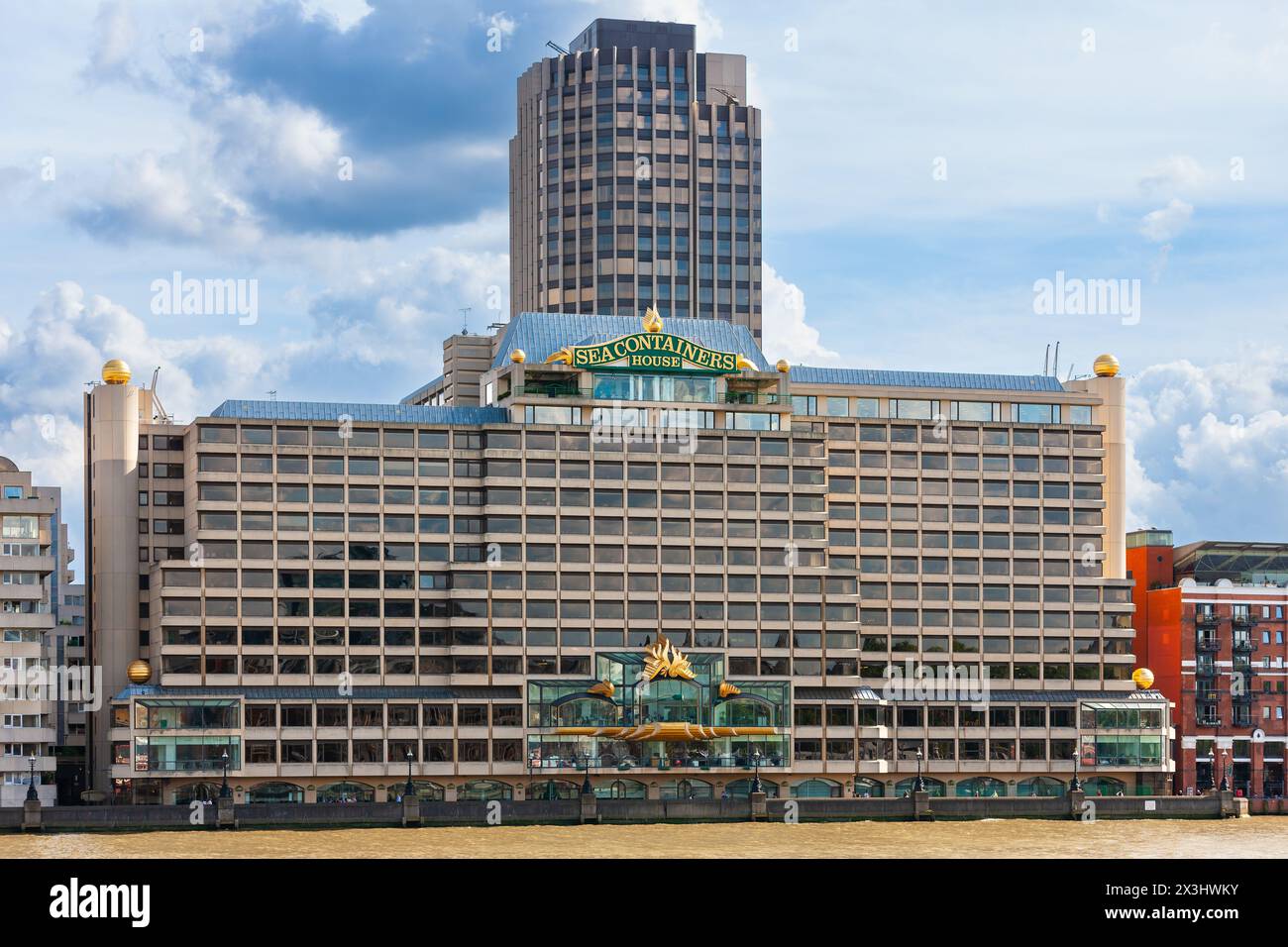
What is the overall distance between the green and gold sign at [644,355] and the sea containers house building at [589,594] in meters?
0.25

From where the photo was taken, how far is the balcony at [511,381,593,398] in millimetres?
184125

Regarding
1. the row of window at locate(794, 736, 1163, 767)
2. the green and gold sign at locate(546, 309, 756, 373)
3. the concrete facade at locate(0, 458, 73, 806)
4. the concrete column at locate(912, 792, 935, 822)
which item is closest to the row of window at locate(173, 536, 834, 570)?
the concrete facade at locate(0, 458, 73, 806)

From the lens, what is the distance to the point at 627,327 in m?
192

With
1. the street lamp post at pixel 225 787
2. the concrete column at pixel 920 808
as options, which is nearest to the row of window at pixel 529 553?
the street lamp post at pixel 225 787

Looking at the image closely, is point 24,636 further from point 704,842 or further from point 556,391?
point 704,842

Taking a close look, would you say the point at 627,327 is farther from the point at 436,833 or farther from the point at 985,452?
the point at 436,833

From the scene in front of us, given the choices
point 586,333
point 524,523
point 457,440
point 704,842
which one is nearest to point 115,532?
point 457,440

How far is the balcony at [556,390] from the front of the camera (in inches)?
7249

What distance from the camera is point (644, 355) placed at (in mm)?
183250

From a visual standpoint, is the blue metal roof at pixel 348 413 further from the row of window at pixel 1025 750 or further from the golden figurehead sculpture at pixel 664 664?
A: the row of window at pixel 1025 750

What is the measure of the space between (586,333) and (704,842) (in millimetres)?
66953

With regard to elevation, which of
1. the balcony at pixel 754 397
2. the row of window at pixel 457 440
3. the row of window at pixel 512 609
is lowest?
the row of window at pixel 512 609

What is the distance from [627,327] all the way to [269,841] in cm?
6956

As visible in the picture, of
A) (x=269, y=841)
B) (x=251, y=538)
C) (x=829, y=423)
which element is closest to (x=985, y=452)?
(x=829, y=423)
